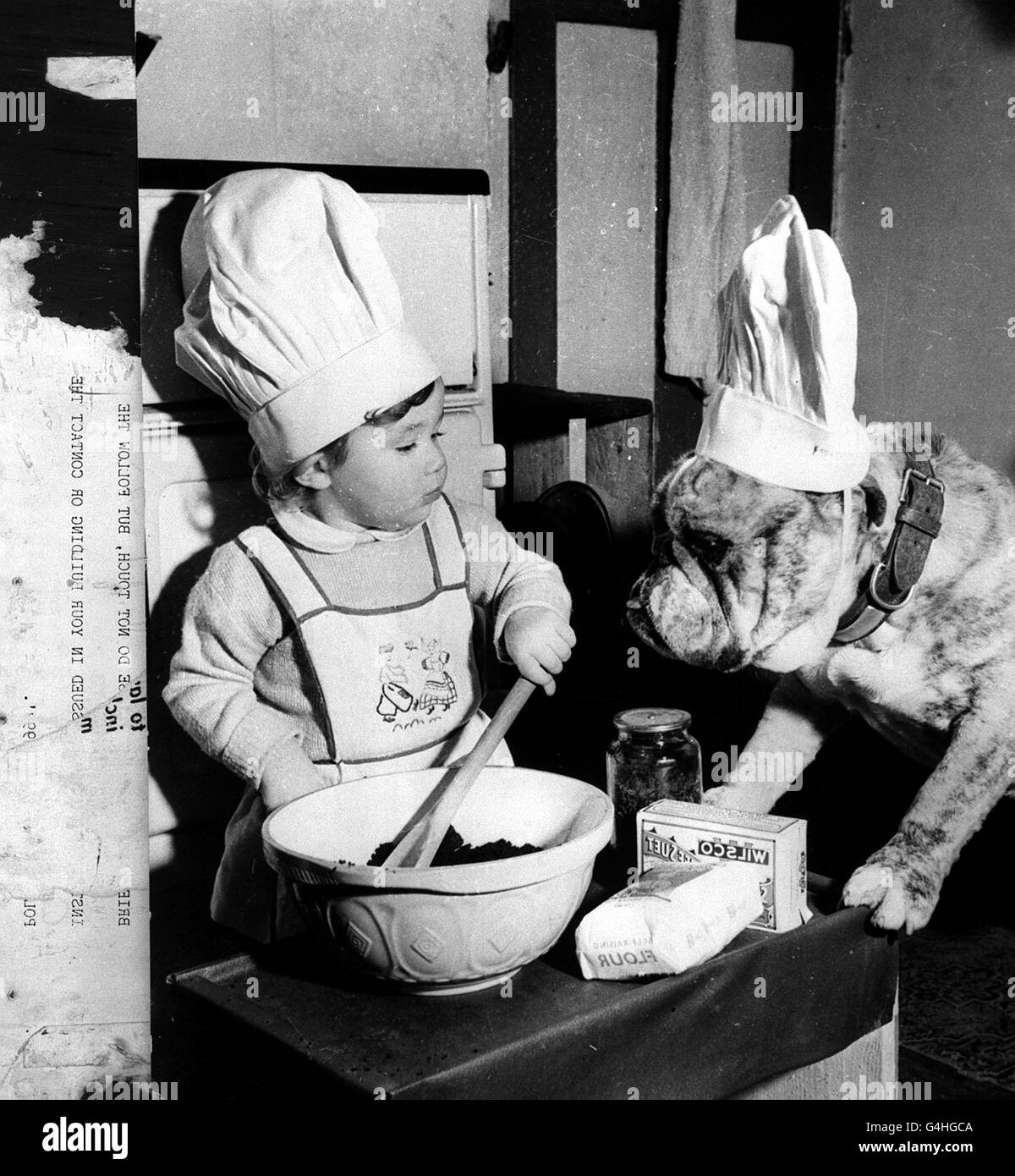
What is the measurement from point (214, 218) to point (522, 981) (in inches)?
22.4

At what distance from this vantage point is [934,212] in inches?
43.2

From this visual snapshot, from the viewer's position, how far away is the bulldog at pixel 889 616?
942 mm

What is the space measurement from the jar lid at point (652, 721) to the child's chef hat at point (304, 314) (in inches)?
11.1

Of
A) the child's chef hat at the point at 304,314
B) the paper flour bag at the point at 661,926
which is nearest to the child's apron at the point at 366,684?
the child's chef hat at the point at 304,314

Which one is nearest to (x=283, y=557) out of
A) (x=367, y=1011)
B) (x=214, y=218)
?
(x=214, y=218)

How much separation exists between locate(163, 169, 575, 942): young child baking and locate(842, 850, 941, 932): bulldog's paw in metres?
0.26

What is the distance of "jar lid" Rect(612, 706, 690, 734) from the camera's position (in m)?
0.99

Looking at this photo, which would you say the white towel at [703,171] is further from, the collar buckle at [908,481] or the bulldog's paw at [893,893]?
the bulldog's paw at [893,893]

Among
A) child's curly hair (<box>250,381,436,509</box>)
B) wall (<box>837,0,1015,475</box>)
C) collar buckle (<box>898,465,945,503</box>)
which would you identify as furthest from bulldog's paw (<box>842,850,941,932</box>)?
child's curly hair (<box>250,381,436,509</box>)

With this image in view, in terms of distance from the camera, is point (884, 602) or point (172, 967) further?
point (172, 967)

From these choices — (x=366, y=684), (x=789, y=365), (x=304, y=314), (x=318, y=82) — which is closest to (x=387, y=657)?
(x=366, y=684)

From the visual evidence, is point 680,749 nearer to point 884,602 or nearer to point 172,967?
point 884,602

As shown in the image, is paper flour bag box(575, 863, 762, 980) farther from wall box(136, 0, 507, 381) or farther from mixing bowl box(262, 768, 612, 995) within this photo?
wall box(136, 0, 507, 381)
